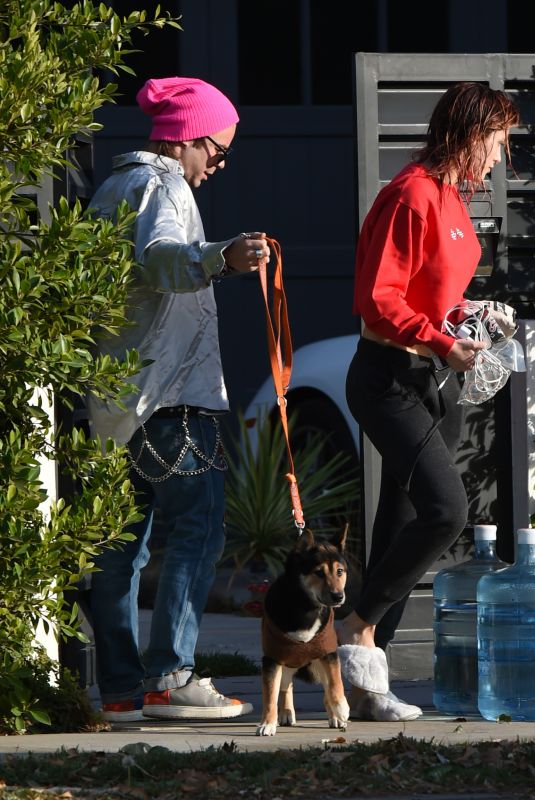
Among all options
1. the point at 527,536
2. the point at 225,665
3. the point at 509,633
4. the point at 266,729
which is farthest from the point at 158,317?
the point at 225,665

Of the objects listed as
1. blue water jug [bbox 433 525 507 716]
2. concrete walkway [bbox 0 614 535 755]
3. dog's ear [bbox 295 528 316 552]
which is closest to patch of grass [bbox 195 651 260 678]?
concrete walkway [bbox 0 614 535 755]

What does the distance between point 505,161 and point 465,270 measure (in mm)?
1330

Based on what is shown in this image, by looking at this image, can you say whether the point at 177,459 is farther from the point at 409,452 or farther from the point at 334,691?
the point at 334,691

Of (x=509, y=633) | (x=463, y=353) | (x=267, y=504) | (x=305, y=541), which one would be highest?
(x=463, y=353)

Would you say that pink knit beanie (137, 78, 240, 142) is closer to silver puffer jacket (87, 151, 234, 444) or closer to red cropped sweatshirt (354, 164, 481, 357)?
silver puffer jacket (87, 151, 234, 444)

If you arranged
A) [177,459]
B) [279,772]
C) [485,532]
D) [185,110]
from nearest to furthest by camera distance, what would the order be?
[279,772]
[177,459]
[185,110]
[485,532]

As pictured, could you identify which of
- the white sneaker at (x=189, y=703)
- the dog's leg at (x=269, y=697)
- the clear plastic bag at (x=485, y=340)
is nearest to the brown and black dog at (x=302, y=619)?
the dog's leg at (x=269, y=697)

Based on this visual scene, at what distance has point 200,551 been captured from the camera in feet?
17.7

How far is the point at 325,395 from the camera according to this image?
9.24 meters

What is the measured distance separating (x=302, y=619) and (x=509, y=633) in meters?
1.02

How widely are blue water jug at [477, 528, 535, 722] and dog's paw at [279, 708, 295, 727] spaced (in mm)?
725

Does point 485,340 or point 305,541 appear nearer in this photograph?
point 305,541

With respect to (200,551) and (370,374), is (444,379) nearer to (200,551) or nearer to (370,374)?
(370,374)

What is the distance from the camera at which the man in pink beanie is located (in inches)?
209
